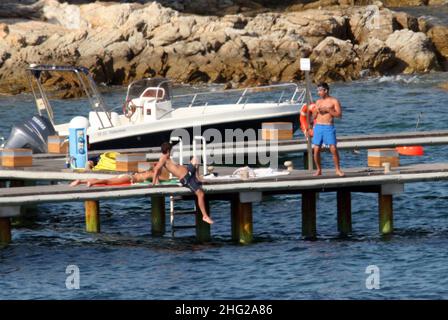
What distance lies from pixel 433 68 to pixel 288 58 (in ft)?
23.7

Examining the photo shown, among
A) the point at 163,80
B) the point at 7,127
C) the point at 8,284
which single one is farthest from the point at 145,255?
the point at 7,127

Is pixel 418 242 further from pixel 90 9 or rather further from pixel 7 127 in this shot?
pixel 90 9

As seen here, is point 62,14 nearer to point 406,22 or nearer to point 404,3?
point 406,22

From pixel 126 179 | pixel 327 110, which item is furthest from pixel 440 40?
pixel 126 179

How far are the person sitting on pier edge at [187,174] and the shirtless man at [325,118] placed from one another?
100 inches

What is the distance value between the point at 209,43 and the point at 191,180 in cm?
3804

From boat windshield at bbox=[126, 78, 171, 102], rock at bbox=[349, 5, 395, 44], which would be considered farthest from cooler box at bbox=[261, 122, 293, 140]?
rock at bbox=[349, 5, 395, 44]

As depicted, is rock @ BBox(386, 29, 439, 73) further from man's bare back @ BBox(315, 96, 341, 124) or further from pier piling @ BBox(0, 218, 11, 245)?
pier piling @ BBox(0, 218, 11, 245)

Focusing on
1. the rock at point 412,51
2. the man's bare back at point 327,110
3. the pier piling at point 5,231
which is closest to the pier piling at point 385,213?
the man's bare back at point 327,110

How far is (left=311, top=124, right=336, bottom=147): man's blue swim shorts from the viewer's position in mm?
28484

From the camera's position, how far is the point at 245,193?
93.0ft

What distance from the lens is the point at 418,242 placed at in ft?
95.3

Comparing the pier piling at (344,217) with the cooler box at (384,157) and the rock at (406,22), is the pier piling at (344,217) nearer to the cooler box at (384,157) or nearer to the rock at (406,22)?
the cooler box at (384,157)

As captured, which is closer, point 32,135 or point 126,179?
point 126,179
